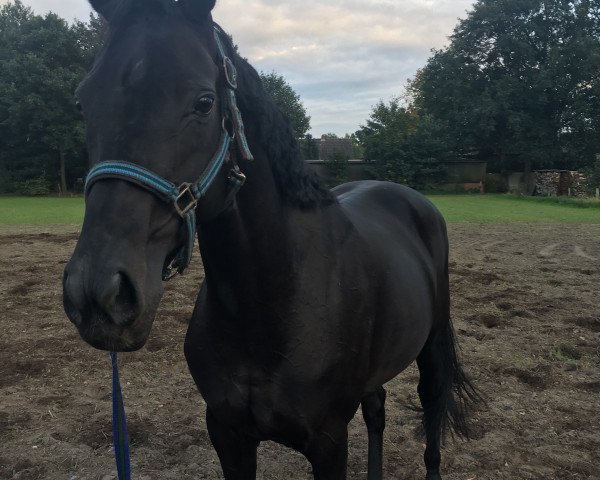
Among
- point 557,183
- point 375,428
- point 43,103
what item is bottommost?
point 375,428

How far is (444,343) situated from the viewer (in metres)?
3.35

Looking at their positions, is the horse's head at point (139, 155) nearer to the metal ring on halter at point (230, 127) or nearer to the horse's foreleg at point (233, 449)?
the metal ring on halter at point (230, 127)

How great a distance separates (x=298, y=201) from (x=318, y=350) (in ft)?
1.80

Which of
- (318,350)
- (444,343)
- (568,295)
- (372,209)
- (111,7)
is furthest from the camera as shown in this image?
(568,295)

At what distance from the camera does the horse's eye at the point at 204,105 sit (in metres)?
1.35

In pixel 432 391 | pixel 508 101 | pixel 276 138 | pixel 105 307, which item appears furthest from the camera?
pixel 508 101

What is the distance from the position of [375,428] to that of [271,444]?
2.59ft

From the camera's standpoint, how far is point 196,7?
144cm

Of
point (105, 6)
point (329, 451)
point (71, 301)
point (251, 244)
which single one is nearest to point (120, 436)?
point (329, 451)

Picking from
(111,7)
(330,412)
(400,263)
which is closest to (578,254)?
(400,263)

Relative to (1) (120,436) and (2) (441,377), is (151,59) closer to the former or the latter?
(1) (120,436)

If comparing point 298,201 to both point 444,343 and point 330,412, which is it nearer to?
point 330,412

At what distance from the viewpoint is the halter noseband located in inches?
49.2

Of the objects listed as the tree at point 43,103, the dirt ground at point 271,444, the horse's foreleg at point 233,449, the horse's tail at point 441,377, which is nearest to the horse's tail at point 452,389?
the horse's tail at point 441,377
